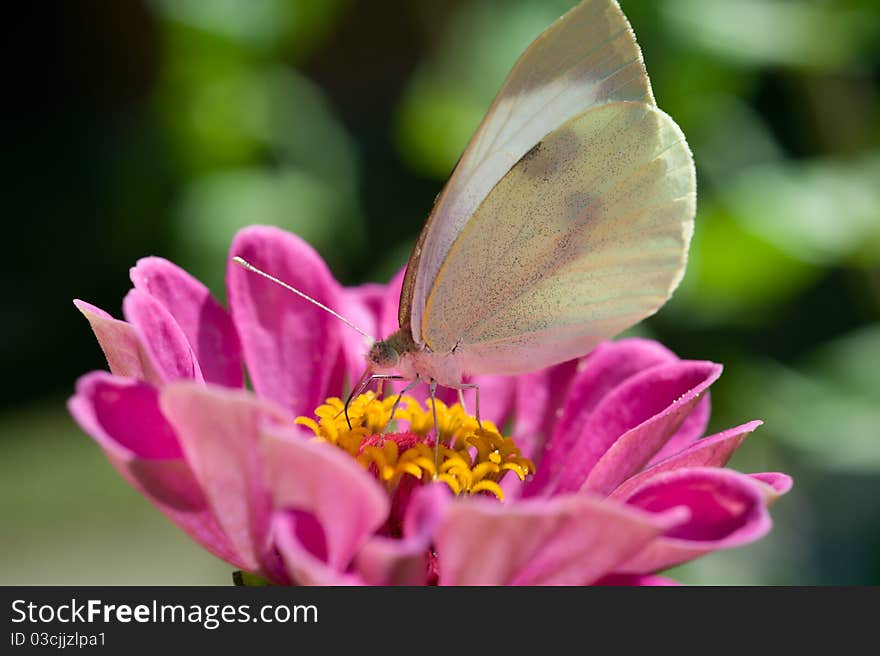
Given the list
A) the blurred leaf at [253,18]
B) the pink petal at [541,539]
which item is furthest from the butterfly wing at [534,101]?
the blurred leaf at [253,18]

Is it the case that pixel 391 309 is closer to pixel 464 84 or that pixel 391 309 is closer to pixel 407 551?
pixel 407 551

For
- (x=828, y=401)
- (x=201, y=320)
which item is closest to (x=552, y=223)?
(x=201, y=320)

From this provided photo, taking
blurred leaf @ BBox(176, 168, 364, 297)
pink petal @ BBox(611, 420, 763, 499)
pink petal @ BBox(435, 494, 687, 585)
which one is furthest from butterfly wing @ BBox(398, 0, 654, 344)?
blurred leaf @ BBox(176, 168, 364, 297)

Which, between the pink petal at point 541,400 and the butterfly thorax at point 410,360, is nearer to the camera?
the butterfly thorax at point 410,360

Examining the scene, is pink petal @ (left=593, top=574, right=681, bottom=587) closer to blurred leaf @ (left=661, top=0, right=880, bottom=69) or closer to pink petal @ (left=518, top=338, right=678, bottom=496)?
pink petal @ (left=518, top=338, right=678, bottom=496)

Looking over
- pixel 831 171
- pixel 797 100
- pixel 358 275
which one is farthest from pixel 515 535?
pixel 358 275

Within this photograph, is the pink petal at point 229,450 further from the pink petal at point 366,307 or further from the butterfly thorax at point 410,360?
the pink petal at point 366,307

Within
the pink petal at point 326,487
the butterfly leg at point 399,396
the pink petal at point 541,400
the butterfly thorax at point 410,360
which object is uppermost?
the pink petal at point 541,400

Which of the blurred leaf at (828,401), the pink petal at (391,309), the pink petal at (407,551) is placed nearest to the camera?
the pink petal at (407,551)
